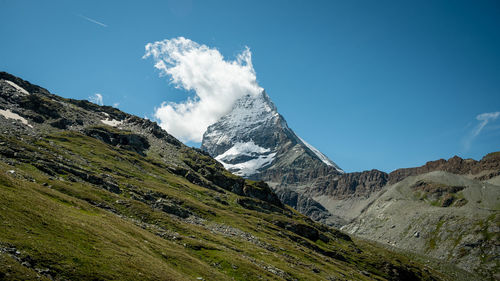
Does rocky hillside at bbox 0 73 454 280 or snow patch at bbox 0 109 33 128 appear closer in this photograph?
rocky hillside at bbox 0 73 454 280

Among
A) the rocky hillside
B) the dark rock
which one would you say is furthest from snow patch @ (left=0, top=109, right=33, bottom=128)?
the dark rock

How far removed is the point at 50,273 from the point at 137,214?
39.1 metres

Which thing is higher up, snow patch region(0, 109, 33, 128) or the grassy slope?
snow patch region(0, 109, 33, 128)

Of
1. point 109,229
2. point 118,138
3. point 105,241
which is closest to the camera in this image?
point 105,241

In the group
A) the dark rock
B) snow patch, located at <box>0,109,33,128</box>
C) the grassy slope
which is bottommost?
the grassy slope

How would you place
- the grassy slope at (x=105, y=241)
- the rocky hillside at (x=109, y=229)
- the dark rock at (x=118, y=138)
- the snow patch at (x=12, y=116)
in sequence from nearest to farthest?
the grassy slope at (x=105, y=241)
the rocky hillside at (x=109, y=229)
the snow patch at (x=12, y=116)
the dark rock at (x=118, y=138)

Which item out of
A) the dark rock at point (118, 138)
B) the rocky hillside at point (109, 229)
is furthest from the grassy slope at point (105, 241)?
the dark rock at point (118, 138)

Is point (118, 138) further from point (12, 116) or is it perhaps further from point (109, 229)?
point (109, 229)

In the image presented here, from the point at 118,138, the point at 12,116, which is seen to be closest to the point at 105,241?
the point at 12,116

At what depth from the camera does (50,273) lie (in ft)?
88.5

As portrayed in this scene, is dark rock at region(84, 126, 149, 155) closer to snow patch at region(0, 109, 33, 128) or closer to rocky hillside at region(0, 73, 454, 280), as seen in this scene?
rocky hillside at region(0, 73, 454, 280)

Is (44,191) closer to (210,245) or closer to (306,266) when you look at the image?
(210,245)

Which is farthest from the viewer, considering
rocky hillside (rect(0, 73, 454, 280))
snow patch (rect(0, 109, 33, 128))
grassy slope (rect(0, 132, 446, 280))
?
snow patch (rect(0, 109, 33, 128))

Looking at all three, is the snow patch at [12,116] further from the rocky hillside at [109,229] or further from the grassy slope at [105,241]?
the grassy slope at [105,241]
